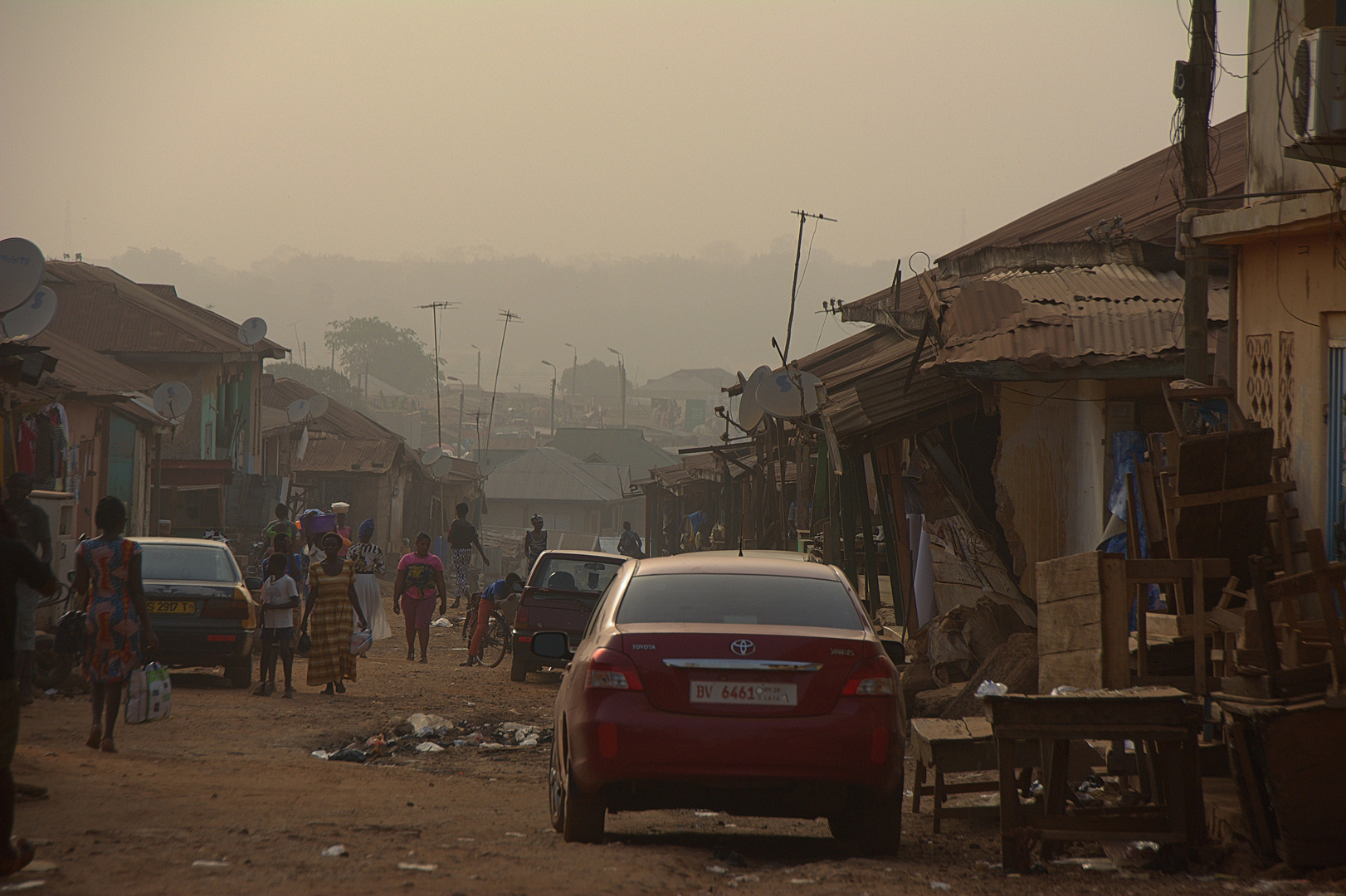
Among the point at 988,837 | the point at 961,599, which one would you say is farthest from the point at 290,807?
the point at 961,599

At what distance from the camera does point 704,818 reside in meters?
7.65

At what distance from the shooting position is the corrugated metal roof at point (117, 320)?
106 feet

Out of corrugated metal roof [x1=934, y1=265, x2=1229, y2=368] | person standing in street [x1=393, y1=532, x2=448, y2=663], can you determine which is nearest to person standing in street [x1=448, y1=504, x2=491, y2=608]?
person standing in street [x1=393, y1=532, x2=448, y2=663]

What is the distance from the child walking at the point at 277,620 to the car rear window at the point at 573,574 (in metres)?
3.00

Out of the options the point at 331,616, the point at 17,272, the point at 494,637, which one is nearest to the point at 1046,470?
the point at 331,616

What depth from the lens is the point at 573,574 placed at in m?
16.1

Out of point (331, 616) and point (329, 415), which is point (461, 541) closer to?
point (331, 616)

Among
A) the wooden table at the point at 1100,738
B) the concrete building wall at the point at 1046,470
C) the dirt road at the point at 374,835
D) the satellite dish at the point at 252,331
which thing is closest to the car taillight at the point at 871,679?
the wooden table at the point at 1100,738

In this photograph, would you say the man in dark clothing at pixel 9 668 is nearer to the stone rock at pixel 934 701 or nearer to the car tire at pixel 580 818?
the car tire at pixel 580 818

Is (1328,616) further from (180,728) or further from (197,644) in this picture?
(197,644)

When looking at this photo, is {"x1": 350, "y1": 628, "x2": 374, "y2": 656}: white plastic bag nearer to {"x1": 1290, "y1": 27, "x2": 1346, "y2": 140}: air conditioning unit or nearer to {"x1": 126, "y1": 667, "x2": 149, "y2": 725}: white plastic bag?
{"x1": 126, "y1": 667, "x2": 149, "y2": 725}: white plastic bag

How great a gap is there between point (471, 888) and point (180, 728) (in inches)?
248

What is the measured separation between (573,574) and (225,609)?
14.6 feet

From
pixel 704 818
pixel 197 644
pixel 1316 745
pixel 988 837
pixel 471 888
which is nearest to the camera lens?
pixel 471 888
